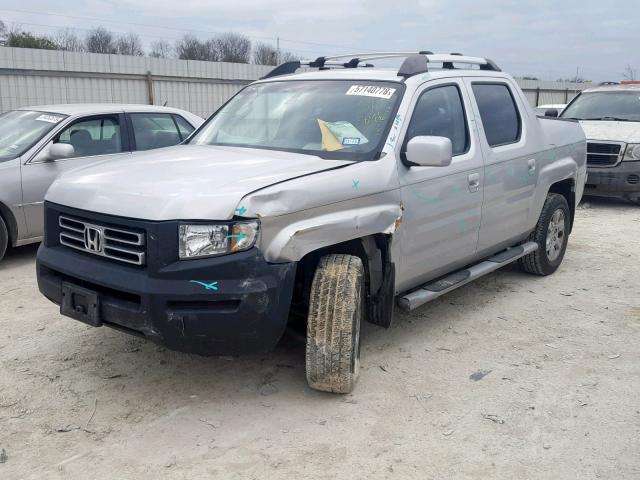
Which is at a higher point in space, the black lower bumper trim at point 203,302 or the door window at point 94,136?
the door window at point 94,136

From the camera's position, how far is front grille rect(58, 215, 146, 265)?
3229 mm

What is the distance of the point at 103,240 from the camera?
3.37 metres

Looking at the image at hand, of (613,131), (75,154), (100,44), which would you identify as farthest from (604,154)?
(100,44)

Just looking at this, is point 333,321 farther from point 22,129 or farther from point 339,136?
point 22,129

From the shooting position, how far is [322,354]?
11.6ft

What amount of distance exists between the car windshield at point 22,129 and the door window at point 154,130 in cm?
84

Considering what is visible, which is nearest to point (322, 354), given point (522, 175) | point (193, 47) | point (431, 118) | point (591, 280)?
point (431, 118)

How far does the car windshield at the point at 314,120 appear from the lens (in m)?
4.05

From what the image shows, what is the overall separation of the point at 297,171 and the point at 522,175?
2.52m

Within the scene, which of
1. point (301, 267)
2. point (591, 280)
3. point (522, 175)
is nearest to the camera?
point (301, 267)

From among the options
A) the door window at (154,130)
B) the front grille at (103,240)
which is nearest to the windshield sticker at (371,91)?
the front grille at (103,240)

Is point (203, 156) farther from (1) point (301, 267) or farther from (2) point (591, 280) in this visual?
(2) point (591, 280)

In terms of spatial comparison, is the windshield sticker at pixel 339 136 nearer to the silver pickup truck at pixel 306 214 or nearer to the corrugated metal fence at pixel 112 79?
the silver pickup truck at pixel 306 214

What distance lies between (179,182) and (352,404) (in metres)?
1.56
